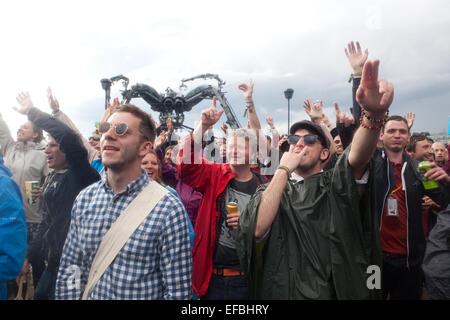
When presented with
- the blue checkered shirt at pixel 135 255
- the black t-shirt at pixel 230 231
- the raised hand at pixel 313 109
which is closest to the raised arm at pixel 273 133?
the raised hand at pixel 313 109

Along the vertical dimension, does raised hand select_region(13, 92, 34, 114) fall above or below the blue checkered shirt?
above

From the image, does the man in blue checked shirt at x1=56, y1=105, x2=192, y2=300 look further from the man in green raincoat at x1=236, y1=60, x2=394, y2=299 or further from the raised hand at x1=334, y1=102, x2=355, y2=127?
the raised hand at x1=334, y1=102, x2=355, y2=127

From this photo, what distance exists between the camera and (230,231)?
266cm

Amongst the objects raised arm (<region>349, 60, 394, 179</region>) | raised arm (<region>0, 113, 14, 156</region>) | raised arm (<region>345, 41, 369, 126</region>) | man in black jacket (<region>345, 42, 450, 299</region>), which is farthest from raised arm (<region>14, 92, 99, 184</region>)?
man in black jacket (<region>345, 42, 450, 299</region>)

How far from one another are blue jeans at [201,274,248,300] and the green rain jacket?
0.41 meters

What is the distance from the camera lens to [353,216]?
1936 mm

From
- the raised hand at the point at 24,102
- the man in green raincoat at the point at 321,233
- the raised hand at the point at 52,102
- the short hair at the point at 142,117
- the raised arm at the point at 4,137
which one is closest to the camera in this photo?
the man in green raincoat at the point at 321,233

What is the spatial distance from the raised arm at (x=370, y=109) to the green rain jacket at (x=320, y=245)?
12cm

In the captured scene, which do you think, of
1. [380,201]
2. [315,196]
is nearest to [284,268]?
[315,196]

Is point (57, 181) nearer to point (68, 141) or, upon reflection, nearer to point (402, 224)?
point (68, 141)

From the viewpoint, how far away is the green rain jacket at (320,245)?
1.88m

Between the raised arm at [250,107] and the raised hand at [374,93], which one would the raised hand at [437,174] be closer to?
the raised hand at [374,93]

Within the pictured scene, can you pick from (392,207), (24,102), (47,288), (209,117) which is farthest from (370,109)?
(47,288)

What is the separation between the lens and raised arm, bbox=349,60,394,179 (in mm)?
1601
